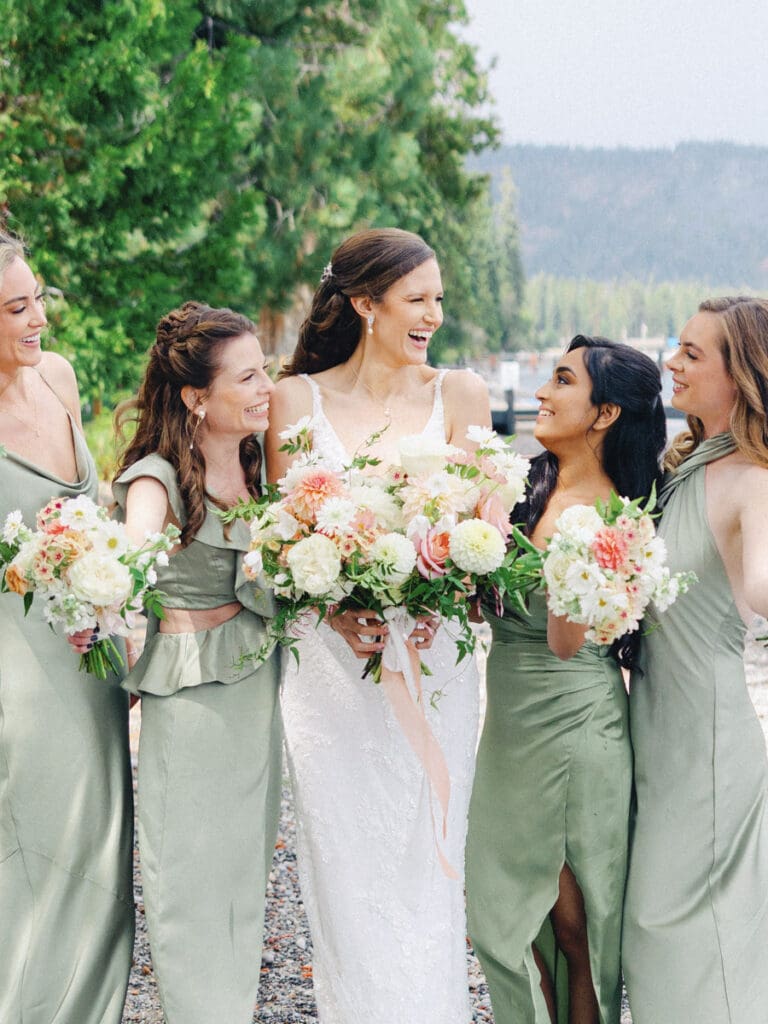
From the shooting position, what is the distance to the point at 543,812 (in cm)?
359

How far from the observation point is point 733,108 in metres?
131

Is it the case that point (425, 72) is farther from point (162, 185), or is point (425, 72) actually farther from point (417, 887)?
point (417, 887)

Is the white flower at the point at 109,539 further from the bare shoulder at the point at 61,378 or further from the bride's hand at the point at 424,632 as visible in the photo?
the bare shoulder at the point at 61,378

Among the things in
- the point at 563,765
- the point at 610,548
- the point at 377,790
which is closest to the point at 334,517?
the point at 610,548

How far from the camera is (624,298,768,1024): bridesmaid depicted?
11.0 feet

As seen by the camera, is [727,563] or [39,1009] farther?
[39,1009]

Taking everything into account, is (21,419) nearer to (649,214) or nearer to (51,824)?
(51,824)

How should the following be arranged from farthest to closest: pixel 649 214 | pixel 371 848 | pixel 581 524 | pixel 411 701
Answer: pixel 649 214
pixel 371 848
pixel 411 701
pixel 581 524

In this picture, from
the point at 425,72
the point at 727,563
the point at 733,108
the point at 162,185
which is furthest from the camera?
the point at 733,108

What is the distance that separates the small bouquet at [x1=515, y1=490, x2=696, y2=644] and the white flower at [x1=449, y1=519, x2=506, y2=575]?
133mm

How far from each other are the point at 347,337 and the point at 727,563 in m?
1.66

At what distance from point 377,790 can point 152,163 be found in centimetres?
1116

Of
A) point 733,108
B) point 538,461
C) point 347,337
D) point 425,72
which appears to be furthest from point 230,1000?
point 733,108

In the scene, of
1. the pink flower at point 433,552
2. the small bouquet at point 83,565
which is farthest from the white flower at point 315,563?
the small bouquet at point 83,565
